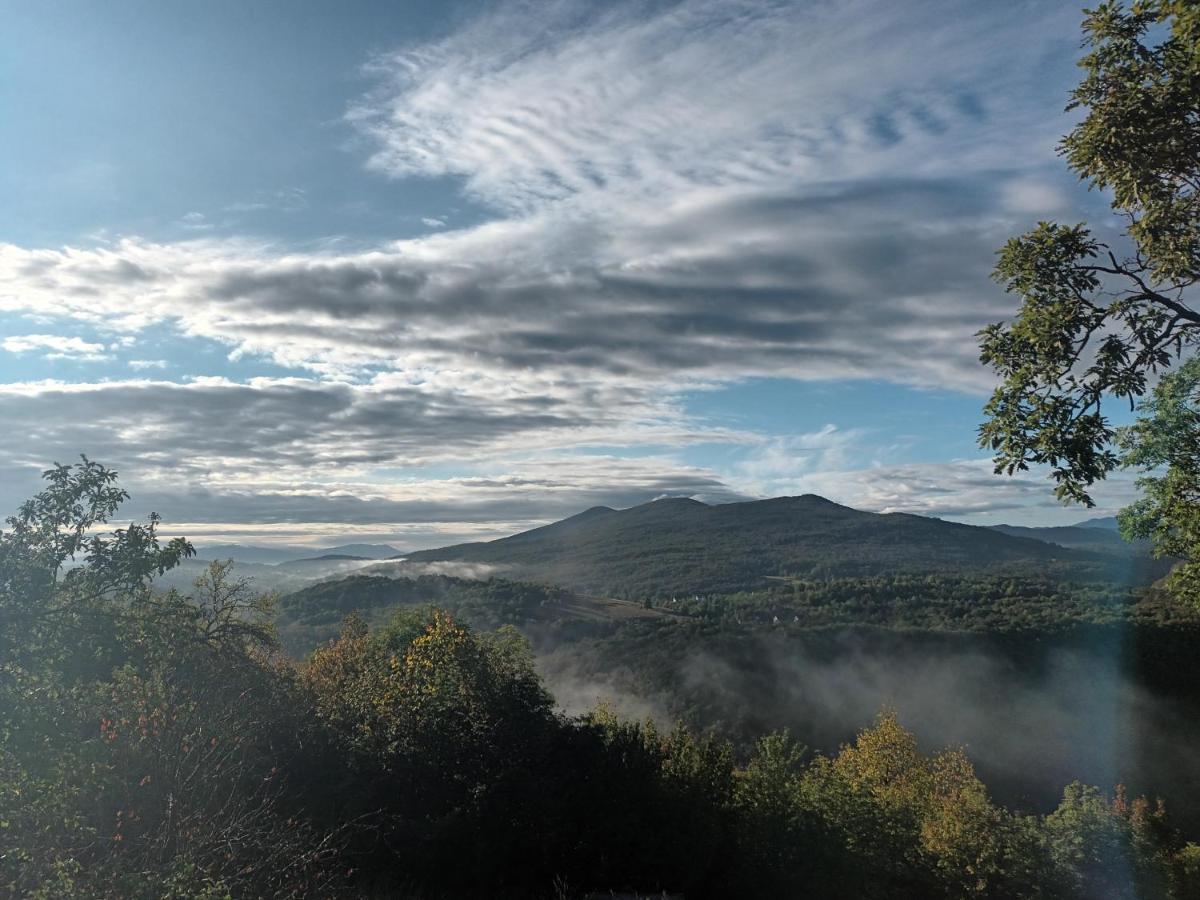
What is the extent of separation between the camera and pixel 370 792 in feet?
56.7

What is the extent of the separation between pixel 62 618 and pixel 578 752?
12907 millimetres

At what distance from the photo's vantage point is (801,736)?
9706 centimetres

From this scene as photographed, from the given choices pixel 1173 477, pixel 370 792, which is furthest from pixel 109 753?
pixel 1173 477

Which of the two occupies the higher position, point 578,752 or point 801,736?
point 578,752

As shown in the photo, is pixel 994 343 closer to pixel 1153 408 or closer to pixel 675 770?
pixel 1153 408

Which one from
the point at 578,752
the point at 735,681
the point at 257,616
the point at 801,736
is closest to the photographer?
the point at 578,752

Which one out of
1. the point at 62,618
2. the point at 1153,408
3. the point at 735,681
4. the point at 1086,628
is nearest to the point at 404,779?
the point at 62,618

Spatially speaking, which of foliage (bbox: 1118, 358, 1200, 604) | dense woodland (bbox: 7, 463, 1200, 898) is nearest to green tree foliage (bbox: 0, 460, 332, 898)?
dense woodland (bbox: 7, 463, 1200, 898)

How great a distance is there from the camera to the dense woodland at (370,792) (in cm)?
824

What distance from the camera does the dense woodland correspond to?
8.24 metres

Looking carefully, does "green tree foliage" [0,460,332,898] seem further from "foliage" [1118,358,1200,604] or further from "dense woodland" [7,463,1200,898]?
"foliage" [1118,358,1200,604]

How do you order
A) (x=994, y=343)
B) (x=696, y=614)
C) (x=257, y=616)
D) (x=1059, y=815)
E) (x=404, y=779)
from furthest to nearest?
(x=696, y=614), (x=257, y=616), (x=1059, y=815), (x=404, y=779), (x=994, y=343)

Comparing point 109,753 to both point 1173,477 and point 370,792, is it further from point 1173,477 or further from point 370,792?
point 1173,477

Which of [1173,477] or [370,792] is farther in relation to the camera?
[370,792]
